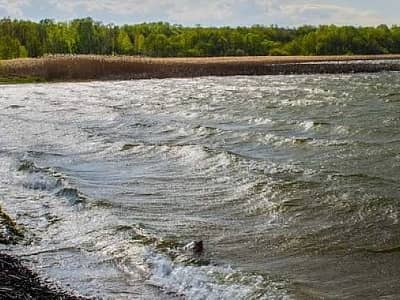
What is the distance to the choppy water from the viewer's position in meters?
10.9

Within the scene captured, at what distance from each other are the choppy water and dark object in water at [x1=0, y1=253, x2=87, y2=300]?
41 centimetres

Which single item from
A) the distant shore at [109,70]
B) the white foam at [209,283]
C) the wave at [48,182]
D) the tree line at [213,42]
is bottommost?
the white foam at [209,283]

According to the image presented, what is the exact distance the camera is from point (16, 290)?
9320 mm

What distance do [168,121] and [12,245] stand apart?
21727 millimetres

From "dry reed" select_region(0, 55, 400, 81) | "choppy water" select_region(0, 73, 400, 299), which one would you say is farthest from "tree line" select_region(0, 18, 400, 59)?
"choppy water" select_region(0, 73, 400, 299)

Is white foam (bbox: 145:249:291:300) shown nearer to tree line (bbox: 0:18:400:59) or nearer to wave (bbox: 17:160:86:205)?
wave (bbox: 17:160:86:205)

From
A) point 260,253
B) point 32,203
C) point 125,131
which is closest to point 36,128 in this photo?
point 125,131

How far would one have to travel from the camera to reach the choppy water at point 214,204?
1088cm

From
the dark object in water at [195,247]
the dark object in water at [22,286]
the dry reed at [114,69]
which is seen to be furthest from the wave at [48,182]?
the dry reed at [114,69]

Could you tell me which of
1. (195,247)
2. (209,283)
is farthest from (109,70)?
(209,283)

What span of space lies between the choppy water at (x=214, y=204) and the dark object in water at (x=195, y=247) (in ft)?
0.51

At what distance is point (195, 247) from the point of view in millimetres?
12305

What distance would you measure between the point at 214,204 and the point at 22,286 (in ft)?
22.9

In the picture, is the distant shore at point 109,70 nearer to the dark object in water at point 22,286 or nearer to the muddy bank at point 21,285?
the muddy bank at point 21,285
